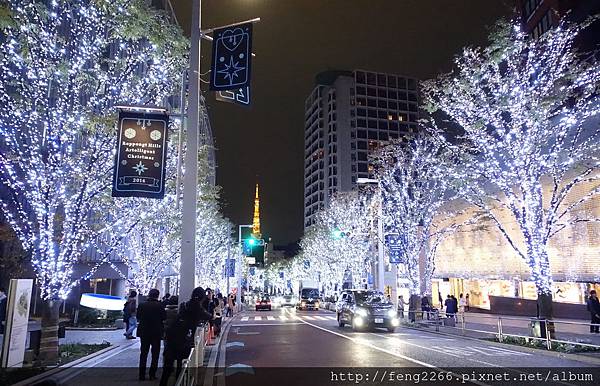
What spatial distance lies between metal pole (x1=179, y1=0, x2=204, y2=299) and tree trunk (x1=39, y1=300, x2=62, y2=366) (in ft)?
14.9

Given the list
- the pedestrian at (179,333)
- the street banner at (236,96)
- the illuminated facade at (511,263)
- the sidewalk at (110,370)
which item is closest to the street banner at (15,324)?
the sidewalk at (110,370)

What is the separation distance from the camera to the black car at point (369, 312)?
70.0ft

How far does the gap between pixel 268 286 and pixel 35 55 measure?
5838 inches

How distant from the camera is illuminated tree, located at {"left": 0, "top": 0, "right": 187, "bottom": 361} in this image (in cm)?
1211

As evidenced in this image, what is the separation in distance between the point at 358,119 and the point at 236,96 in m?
106

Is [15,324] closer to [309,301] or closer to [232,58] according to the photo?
[232,58]

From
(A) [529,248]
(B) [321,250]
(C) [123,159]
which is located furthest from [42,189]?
(B) [321,250]

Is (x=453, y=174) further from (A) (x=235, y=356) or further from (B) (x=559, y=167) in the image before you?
(A) (x=235, y=356)

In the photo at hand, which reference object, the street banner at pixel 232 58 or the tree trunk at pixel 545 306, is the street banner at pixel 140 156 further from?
the tree trunk at pixel 545 306

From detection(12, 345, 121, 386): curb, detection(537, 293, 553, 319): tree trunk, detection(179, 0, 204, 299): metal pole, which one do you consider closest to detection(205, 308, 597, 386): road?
detection(537, 293, 553, 319): tree trunk

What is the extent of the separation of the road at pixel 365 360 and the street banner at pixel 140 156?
4218 mm

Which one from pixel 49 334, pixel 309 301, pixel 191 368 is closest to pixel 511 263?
pixel 309 301

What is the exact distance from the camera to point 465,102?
17.6 metres

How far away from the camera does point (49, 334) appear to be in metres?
12.0
